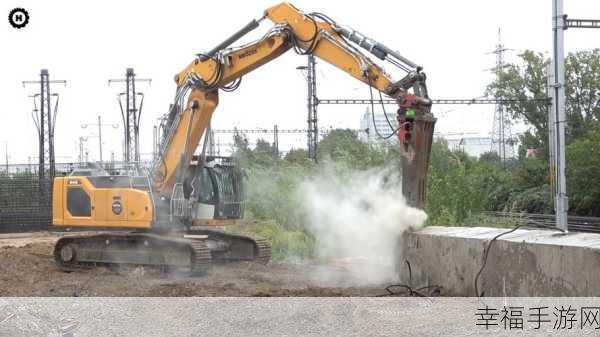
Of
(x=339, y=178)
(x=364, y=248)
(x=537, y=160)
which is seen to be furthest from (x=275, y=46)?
(x=537, y=160)

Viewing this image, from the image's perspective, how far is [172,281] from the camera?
1448 centimetres

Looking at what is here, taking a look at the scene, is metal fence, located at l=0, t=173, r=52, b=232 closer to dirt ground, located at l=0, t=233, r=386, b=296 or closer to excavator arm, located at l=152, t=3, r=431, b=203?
dirt ground, located at l=0, t=233, r=386, b=296

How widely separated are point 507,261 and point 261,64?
7553 mm

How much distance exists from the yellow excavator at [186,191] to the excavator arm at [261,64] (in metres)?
0.02

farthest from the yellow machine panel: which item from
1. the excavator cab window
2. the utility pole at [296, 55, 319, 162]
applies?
the utility pole at [296, 55, 319, 162]

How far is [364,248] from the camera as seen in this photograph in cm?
1312

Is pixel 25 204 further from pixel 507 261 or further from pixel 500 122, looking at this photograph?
pixel 500 122

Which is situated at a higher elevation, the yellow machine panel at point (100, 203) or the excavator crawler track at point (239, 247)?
the yellow machine panel at point (100, 203)

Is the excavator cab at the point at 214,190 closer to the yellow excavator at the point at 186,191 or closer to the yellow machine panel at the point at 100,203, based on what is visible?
the yellow excavator at the point at 186,191

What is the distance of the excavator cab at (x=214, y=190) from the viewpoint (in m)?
16.0

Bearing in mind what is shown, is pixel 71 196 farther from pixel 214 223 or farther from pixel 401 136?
pixel 401 136

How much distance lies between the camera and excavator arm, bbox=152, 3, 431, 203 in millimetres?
12533

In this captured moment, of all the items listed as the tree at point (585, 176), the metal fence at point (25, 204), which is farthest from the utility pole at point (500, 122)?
the metal fence at point (25, 204)

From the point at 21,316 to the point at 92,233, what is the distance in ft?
29.7
